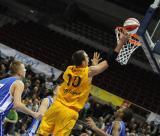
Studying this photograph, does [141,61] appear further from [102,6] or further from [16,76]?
[16,76]

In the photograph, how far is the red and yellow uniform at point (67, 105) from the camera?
6.98 metres

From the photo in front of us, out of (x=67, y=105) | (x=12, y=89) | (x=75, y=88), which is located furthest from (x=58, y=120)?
(x=12, y=89)

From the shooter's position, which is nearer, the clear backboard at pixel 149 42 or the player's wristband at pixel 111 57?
the player's wristband at pixel 111 57

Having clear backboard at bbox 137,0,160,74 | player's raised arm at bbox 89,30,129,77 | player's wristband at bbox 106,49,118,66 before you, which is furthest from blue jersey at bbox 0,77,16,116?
clear backboard at bbox 137,0,160,74

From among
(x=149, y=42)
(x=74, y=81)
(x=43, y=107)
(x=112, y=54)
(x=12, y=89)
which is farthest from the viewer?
(x=149, y=42)

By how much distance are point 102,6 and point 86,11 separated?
1.56 m

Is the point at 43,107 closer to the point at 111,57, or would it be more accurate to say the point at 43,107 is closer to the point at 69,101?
the point at 69,101

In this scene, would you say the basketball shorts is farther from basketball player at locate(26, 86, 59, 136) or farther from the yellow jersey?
basketball player at locate(26, 86, 59, 136)

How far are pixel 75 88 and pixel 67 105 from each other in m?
0.28

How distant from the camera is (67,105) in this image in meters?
7.02

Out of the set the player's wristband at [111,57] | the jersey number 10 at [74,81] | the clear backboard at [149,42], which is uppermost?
the player's wristband at [111,57]

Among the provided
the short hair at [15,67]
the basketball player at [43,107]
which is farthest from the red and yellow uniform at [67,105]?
the short hair at [15,67]

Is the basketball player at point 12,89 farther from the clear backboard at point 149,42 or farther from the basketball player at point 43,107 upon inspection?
the clear backboard at point 149,42

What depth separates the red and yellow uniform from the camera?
6980 mm
